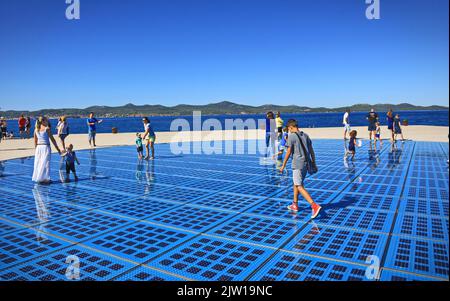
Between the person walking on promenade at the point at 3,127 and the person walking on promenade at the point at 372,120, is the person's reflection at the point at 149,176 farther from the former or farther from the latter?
the person walking on promenade at the point at 3,127

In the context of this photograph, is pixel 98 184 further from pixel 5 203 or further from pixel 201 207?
pixel 201 207

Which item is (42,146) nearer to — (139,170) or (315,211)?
(139,170)

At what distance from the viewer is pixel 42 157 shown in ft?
29.2

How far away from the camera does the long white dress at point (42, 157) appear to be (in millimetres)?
8828

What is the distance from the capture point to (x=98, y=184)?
30.3 feet

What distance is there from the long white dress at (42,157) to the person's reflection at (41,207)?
29cm

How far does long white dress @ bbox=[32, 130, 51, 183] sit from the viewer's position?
8.83m

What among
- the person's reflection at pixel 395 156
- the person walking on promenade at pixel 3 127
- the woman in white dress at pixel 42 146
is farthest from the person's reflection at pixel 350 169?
the person walking on promenade at pixel 3 127

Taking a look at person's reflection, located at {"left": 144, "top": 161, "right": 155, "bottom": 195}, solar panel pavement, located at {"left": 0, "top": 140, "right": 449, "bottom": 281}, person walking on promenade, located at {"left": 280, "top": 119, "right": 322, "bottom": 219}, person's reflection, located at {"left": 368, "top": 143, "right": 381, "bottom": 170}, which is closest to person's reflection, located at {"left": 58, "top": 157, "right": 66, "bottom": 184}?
solar panel pavement, located at {"left": 0, "top": 140, "right": 449, "bottom": 281}

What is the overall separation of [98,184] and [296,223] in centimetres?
597

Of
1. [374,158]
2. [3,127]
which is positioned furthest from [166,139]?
[374,158]

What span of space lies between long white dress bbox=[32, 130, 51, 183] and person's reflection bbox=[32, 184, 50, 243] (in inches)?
11.3

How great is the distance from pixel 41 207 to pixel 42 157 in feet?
7.99
